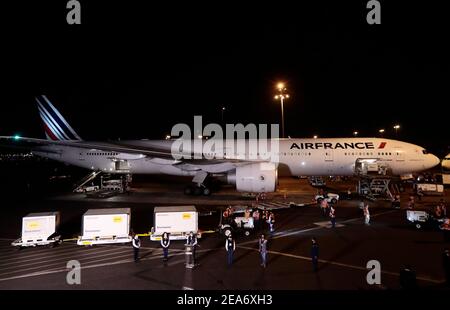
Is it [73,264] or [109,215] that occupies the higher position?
[109,215]

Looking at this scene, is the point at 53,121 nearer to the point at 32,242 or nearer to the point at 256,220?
the point at 32,242

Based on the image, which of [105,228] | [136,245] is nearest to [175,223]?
[136,245]

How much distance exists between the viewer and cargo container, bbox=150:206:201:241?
13.9m

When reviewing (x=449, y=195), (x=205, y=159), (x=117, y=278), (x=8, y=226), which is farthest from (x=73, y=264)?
(x=449, y=195)

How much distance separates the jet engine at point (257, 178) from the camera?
2295 cm

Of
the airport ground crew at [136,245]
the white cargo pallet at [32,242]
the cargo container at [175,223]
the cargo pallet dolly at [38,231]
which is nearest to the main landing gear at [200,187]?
the cargo container at [175,223]

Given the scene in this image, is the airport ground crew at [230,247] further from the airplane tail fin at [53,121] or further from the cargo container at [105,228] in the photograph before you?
the airplane tail fin at [53,121]

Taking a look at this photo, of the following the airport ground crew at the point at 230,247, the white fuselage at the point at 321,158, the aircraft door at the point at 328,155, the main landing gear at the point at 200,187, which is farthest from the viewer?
the aircraft door at the point at 328,155

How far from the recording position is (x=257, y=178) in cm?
2306

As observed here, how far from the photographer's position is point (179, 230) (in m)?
14.0

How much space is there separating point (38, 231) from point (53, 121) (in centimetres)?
2255

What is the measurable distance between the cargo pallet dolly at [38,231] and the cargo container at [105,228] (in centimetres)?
153
